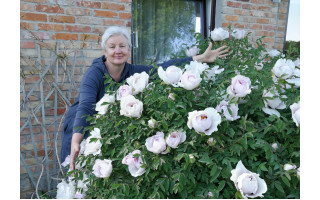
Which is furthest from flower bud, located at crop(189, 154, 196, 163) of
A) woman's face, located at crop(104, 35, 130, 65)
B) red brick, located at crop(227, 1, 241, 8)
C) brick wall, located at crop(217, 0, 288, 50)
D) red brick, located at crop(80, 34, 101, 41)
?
red brick, located at crop(227, 1, 241, 8)

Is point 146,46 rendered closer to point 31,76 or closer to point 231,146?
point 31,76

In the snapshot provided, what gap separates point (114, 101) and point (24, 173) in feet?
6.17

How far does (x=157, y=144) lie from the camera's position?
3.08 ft

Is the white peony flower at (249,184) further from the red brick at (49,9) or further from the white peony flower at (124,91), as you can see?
the red brick at (49,9)

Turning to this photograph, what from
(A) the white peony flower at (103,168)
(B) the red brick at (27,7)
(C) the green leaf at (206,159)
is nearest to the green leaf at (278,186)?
(C) the green leaf at (206,159)

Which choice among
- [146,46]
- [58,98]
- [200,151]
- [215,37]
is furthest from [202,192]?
[146,46]

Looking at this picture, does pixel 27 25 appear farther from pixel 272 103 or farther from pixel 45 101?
pixel 272 103

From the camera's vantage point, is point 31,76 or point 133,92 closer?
point 133,92

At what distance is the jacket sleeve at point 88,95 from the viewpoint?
1.55m

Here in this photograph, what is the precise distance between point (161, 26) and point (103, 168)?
2.48 m

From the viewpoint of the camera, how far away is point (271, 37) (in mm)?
3484

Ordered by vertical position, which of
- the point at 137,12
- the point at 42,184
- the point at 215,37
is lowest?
the point at 42,184

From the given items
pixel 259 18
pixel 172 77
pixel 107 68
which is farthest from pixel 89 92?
pixel 259 18

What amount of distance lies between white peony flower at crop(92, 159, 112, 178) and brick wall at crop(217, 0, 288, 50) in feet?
8.57
